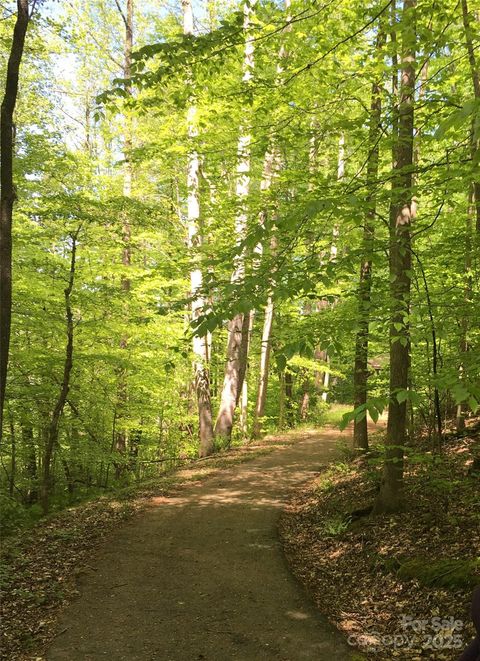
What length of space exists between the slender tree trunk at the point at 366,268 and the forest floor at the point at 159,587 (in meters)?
2.20

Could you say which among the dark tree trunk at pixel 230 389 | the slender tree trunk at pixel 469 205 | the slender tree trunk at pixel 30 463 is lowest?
the slender tree trunk at pixel 30 463

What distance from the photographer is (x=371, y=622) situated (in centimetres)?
449

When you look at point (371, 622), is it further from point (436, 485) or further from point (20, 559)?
point (20, 559)

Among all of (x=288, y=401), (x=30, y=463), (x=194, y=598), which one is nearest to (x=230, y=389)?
(x=30, y=463)

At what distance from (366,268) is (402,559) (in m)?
5.37

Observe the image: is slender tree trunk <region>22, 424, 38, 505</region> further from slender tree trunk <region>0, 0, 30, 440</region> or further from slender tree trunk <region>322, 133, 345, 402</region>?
slender tree trunk <region>322, 133, 345, 402</region>

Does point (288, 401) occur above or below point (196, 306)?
below

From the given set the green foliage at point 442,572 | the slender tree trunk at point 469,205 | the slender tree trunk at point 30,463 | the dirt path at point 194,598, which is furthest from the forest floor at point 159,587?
the slender tree trunk at point 30,463

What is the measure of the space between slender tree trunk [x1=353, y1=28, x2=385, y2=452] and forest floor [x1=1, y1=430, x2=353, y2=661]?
2.20 meters

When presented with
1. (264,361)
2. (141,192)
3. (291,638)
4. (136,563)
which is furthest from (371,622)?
(141,192)

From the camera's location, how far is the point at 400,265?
5.82 metres

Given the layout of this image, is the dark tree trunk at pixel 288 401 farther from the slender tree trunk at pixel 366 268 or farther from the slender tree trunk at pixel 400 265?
the slender tree trunk at pixel 400 265

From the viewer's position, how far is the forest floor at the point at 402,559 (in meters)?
4.12

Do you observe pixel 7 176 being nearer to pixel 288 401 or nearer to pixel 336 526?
pixel 336 526
